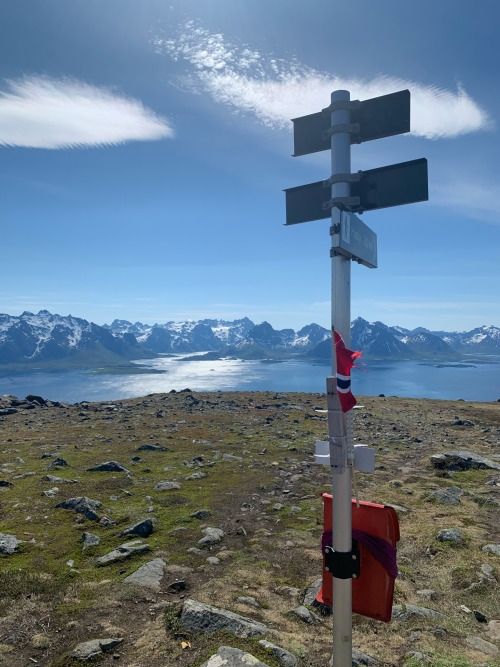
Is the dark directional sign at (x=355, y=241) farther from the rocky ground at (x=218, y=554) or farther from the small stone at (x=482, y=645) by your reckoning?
the small stone at (x=482, y=645)

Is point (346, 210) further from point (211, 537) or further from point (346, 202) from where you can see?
point (211, 537)

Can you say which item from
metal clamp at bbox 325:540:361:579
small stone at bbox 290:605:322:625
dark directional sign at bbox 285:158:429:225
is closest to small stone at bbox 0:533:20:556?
small stone at bbox 290:605:322:625

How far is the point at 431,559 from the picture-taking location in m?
10.8

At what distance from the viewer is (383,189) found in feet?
17.2

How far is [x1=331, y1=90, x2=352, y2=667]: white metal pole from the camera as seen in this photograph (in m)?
4.90

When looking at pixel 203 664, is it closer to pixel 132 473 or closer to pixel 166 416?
pixel 132 473

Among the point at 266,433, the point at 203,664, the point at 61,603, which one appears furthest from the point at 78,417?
the point at 203,664

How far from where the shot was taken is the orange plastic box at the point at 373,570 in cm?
528

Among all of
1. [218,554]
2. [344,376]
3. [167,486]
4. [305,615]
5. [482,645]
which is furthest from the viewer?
[167,486]

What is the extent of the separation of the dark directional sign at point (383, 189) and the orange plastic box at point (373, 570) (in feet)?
11.4

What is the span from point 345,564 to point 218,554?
267 inches

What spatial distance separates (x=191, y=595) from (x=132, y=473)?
9.99 metres

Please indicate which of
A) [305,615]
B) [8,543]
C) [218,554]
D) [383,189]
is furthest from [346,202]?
[8,543]

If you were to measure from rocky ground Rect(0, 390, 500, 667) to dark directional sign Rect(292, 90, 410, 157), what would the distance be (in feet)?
17.6
